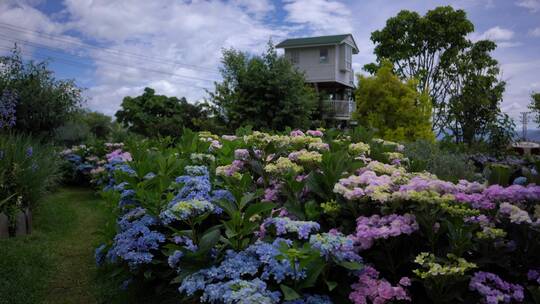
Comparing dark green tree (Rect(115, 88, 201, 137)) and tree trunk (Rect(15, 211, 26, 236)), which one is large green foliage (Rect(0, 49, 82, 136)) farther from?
dark green tree (Rect(115, 88, 201, 137))

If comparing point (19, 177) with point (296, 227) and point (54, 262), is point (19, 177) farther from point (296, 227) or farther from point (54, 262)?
point (296, 227)

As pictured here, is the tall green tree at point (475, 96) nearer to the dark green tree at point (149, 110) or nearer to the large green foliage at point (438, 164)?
the large green foliage at point (438, 164)

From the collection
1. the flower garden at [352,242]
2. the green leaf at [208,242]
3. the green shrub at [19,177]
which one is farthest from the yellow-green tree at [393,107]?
the green leaf at [208,242]

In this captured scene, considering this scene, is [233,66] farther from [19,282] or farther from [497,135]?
[19,282]

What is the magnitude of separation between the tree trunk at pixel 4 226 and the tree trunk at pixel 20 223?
13 cm

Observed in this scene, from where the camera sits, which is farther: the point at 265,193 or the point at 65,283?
the point at 65,283

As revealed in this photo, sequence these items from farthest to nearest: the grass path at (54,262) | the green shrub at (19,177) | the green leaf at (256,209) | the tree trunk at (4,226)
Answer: the green shrub at (19,177), the tree trunk at (4,226), the grass path at (54,262), the green leaf at (256,209)

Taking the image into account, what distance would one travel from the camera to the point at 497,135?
11.5m

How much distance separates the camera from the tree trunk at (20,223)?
581cm

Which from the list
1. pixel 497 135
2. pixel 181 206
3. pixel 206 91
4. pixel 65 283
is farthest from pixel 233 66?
pixel 181 206

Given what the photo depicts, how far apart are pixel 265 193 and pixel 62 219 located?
5.08m

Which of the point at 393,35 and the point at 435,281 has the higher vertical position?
the point at 393,35

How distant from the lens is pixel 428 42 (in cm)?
2127

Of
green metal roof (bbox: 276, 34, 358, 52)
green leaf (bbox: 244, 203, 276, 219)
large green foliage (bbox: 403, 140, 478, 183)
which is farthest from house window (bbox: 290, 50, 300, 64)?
green leaf (bbox: 244, 203, 276, 219)
